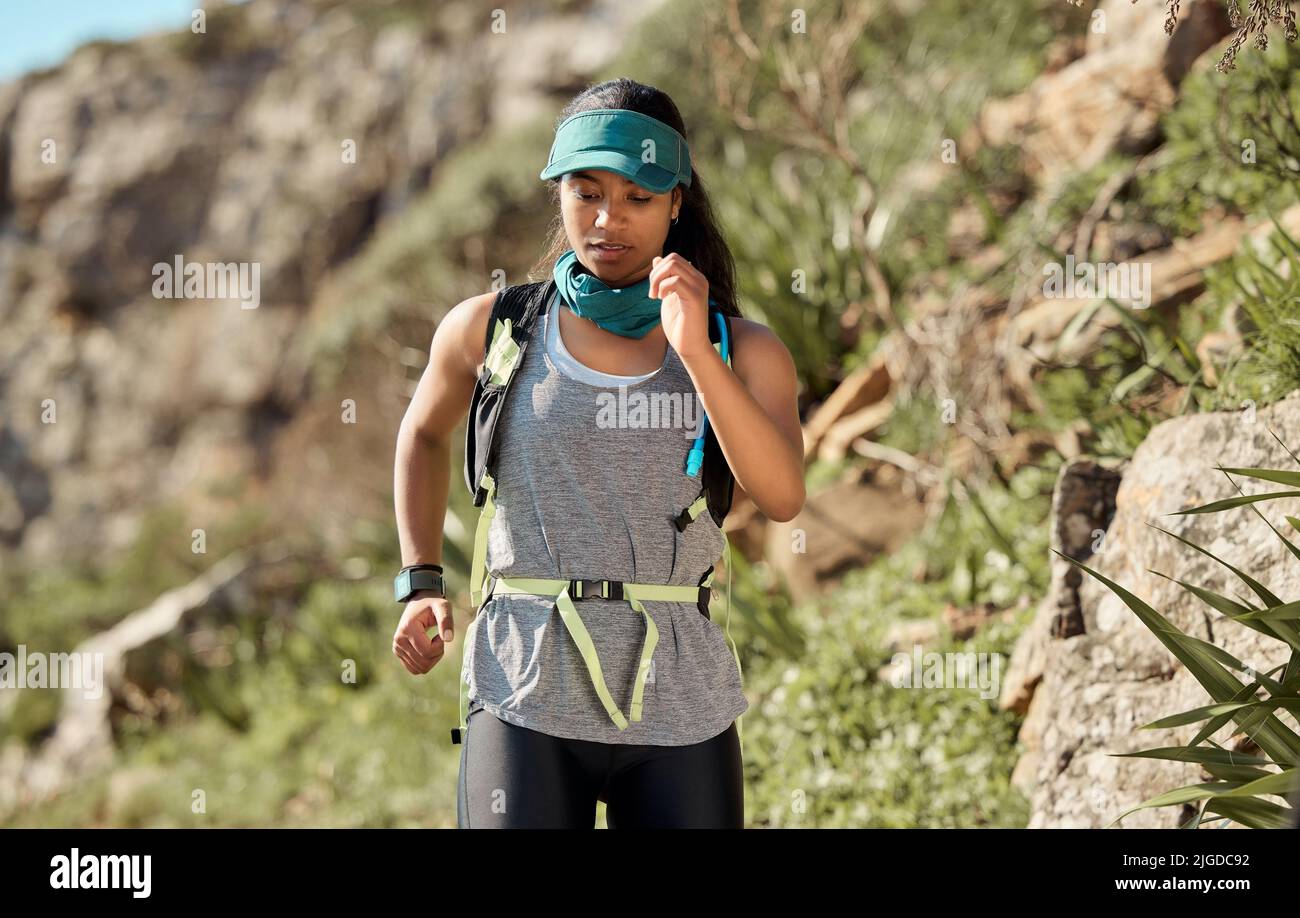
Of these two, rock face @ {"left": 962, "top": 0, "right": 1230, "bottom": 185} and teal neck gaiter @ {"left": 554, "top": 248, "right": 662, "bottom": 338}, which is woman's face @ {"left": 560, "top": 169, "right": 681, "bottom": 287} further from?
rock face @ {"left": 962, "top": 0, "right": 1230, "bottom": 185}

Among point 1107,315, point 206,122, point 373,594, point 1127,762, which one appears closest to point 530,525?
point 1127,762

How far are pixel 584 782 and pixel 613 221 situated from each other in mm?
864

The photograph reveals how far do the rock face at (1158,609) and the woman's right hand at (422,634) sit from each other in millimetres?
1651

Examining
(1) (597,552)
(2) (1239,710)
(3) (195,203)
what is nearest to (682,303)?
(1) (597,552)

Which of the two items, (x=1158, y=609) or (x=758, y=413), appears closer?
(x=758, y=413)

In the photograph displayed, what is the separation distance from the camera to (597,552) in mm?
1820

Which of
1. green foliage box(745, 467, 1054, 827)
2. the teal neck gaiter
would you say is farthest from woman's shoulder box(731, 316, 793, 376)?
green foliage box(745, 467, 1054, 827)

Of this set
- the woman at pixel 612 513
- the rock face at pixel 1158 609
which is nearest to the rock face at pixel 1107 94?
the rock face at pixel 1158 609

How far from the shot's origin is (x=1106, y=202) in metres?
5.23

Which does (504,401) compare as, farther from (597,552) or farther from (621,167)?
(621,167)

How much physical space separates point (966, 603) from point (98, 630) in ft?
32.0

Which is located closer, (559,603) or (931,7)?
(559,603)

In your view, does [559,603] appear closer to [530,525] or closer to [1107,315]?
[530,525]

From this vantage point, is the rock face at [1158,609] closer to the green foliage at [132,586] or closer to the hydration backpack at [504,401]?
the hydration backpack at [504,401]
